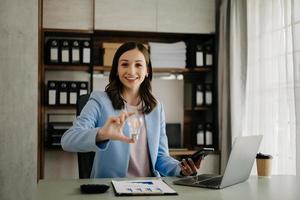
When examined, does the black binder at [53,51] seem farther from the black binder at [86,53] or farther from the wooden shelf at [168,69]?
the wooden shelf at [168,69]

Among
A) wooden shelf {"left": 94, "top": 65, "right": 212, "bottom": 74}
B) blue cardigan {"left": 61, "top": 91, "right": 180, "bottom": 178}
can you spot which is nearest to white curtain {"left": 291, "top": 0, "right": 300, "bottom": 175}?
blue cardigan {"left": 61, "top": 91, "right": 180, "bottom": 178}

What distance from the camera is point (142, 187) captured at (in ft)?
5.13

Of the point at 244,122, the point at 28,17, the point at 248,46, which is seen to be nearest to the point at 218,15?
the point at 248,46

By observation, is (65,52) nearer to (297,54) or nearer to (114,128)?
(297,54)

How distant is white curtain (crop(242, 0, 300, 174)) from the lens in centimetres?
279

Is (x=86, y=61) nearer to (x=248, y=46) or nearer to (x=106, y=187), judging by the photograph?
(x=248, y=46)

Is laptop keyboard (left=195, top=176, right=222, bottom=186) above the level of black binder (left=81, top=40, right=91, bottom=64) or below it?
below

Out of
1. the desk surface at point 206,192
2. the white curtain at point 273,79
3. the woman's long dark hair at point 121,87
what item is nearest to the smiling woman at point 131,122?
the woman's long dark hair at point 121,87

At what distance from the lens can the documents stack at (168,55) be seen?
3.87 m

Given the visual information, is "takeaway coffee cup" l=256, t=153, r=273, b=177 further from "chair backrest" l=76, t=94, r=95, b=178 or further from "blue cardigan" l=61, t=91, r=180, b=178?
"chair backrest" l=76, t=94, r=95, b=178

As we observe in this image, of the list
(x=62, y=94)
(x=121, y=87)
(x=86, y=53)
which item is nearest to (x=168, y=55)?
(x=86, y=53)

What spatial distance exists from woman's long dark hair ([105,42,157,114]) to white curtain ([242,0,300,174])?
1.07 metres

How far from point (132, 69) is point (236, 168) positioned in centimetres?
71

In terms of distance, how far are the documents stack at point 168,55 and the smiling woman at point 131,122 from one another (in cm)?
170
